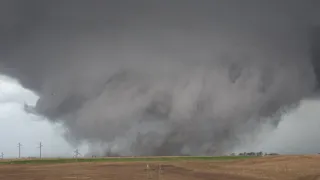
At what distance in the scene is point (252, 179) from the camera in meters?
50.6

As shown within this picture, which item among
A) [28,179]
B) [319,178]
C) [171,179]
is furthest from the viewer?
[28,179]

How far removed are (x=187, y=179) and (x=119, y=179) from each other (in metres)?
9.19

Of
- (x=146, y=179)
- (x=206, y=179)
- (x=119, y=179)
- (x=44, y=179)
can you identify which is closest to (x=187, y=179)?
(x=206, y=179)

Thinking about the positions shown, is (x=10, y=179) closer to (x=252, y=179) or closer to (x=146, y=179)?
(x=146, y=179)

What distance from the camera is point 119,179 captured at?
171 ft

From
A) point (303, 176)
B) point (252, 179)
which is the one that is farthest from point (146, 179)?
point (303, 176)

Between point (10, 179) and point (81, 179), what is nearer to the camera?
point (81, 179)

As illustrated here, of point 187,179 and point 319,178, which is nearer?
point 319,178

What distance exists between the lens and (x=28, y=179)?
55656 mm

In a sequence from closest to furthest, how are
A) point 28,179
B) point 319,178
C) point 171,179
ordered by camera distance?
A: point 319,178 → point 171,179 → point 28,179

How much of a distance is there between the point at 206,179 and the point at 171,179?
4.95 metres

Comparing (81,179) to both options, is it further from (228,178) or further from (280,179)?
(280,179)

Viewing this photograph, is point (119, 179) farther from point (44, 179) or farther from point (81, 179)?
point (44, 179)

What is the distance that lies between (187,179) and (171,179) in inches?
102
